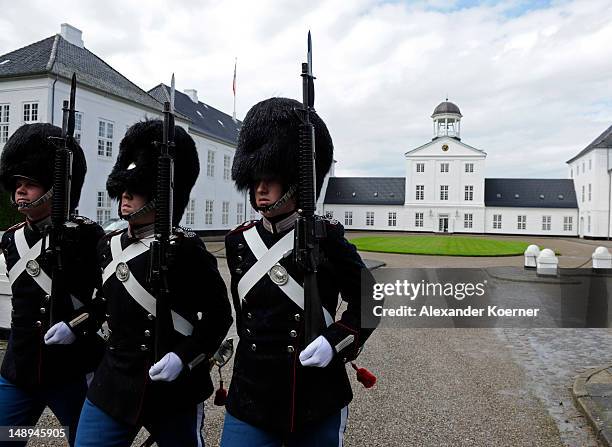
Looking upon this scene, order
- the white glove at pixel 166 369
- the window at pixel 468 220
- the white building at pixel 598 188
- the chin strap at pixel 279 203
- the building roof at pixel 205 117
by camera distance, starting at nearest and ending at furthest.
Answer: the white glove at pixel 166 369, the chin strap at pixel 279 203, the building roof at pixel 205 117, the white building at pixel 598 188, the window at pixel 468 220

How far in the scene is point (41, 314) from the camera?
3.25 metres

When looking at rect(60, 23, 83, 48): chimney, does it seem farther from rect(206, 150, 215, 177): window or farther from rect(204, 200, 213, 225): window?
rect(204, 200, 213, 225): window

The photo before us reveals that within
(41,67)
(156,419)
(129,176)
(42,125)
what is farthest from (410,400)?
(41,67)

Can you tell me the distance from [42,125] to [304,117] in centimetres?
238

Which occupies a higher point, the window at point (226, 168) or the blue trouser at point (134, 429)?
the window at point (226, 168)

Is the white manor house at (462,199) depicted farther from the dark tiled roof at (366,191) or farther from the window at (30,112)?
the window at (30,112)

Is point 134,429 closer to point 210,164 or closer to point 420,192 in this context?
point 210,164

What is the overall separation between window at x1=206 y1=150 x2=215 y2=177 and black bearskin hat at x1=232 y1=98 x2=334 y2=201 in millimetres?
35508

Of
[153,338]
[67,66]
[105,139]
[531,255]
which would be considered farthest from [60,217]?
[105,139]

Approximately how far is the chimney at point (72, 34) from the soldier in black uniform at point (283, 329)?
29358mm

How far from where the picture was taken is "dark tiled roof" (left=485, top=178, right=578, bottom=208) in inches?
2148

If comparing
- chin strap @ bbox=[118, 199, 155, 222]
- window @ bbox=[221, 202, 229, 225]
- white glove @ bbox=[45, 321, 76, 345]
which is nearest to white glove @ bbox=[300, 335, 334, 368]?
chin strap @ bbox=[118, 199, 155, 222]

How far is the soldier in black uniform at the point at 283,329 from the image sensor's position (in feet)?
8.16

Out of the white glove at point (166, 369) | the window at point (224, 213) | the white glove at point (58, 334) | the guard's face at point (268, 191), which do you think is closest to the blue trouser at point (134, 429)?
the white glove at point (166, 369)
